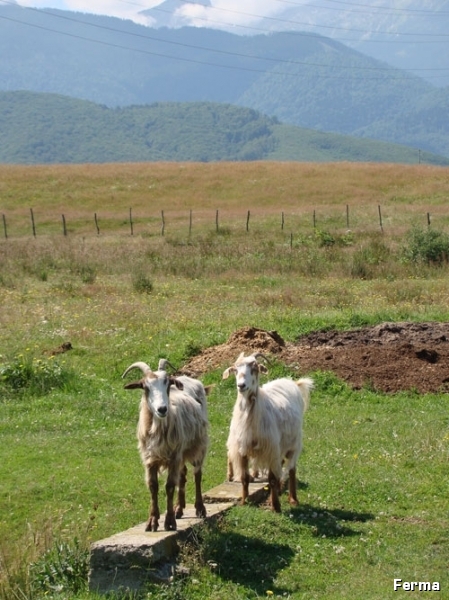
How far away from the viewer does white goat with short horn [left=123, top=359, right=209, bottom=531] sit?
959cm

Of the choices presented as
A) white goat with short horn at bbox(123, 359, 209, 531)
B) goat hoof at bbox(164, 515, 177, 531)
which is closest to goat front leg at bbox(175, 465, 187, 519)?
white goat with short horn at bbox(123, 359, 209, 531)

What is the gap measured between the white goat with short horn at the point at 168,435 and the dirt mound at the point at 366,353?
7275mm

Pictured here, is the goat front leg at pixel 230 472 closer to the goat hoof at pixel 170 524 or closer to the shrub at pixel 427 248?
the goat hoof at pixel 170 524

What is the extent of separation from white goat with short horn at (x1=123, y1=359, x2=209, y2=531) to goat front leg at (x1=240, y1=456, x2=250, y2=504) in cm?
57

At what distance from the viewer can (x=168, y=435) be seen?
32.6ft

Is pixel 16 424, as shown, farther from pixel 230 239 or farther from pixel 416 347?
pixel 230 239

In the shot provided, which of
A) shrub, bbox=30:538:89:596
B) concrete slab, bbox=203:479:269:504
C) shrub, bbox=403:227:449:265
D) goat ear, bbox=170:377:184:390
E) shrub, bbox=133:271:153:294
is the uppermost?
goat ear, bbox=170:377:184:390

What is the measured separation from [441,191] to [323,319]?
150 feet

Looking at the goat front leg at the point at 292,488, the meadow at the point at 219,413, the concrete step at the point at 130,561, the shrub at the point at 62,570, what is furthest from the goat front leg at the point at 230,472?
the shrub at the point at 62,570

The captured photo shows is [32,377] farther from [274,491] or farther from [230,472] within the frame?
[274,491]

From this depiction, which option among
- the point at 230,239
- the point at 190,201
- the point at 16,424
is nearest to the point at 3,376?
the point at 16,424

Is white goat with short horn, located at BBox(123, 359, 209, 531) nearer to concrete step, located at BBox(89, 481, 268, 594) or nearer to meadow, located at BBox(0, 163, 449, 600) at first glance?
concrete step, located at BBox(89, 481, 268, 594)

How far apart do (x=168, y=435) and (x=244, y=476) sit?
4.71 ft

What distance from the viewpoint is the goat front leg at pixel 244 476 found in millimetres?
10898
